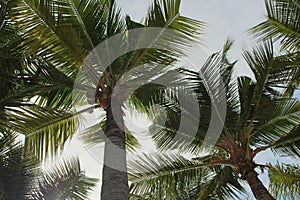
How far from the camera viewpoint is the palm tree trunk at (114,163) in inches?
241

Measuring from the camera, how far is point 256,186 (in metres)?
8.15

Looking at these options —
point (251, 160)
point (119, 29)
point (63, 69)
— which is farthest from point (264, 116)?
point (63, 69)

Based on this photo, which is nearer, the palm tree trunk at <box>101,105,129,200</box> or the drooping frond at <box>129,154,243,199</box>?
the palm tree trunk at <box>101,105,129,200</box>

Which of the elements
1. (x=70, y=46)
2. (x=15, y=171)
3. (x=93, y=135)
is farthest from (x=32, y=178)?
(x=93, y=135)

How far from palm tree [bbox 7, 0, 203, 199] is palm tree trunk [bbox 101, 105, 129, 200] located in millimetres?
23

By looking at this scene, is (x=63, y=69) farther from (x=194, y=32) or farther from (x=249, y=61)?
(x=249, y=61)

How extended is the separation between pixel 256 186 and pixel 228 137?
1.17 m

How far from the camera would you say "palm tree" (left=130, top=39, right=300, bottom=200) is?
8688 mm

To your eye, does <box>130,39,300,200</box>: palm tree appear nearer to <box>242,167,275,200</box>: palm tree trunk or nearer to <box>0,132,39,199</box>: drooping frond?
<box>242,167,275,200</box>: palm tree trunk

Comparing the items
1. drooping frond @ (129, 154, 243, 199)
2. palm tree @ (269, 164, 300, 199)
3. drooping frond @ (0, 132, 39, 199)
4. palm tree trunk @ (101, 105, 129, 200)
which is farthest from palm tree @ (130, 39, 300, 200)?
drooping frond @ (0, 132, 39, 199)

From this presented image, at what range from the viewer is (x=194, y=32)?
26.3ft

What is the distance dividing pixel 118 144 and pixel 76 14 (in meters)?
2.72

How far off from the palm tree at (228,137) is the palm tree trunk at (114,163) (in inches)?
72.7

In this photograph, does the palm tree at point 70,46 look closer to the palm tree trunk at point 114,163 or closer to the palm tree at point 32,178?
the palm tree trunk at point 114,163
